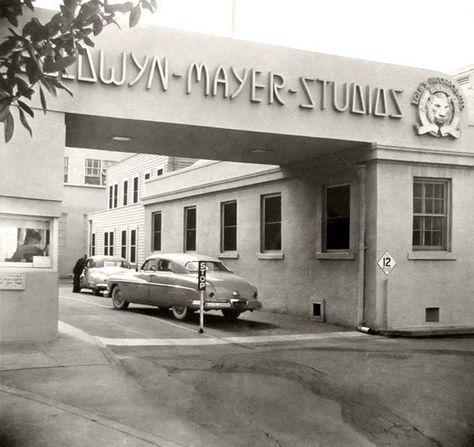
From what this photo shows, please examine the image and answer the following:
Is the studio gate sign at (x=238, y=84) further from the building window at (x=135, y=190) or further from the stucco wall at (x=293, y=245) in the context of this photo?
the building window at (x=135, y=190)

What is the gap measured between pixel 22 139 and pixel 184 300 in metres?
5.98

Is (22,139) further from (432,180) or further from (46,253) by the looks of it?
(432,180)

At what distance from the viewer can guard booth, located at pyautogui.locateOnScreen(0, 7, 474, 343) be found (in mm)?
11148

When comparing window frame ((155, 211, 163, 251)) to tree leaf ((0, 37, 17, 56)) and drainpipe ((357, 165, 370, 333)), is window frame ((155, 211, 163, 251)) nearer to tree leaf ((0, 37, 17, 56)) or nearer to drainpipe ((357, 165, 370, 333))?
drainpipe ((357, 165, 370, 333))

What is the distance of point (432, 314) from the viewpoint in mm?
15289

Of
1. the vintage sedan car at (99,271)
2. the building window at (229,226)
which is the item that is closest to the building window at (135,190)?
the vintage sedan car at (99,271)

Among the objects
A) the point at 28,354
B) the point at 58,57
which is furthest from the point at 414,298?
the point at 58,57

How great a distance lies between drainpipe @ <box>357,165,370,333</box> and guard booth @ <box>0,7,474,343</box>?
34 mm

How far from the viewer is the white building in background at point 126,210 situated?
3117cm

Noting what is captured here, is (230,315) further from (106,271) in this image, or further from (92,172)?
(92,172)

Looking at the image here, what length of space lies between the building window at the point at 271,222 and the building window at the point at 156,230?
26.8 ft

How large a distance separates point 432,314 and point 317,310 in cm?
291

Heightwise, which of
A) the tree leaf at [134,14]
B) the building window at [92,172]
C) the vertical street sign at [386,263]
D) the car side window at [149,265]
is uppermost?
the building window at [92,172]

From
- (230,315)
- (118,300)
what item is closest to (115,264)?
(118,300)
